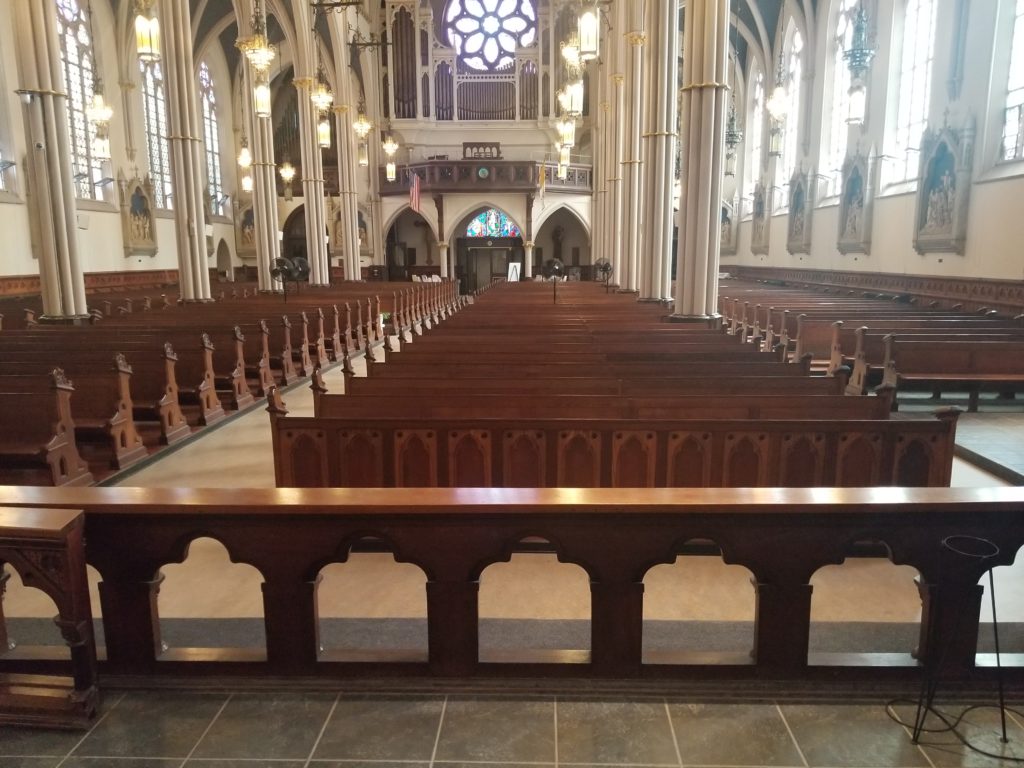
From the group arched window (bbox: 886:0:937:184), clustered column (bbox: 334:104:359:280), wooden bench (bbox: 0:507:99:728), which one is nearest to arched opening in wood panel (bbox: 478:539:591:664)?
wooden bench (bbox: 0:507:99:728)

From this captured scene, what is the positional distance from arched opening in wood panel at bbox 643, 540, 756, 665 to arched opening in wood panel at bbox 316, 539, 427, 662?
1188mm

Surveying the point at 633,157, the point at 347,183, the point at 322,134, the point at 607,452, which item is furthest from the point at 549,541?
the point at 347,183

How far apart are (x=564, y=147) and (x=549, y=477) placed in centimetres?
2335

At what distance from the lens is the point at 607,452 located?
4.65 meters

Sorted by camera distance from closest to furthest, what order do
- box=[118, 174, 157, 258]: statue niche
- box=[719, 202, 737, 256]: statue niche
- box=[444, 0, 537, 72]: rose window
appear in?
box=[118, 174, 157, 258]: statue niche < box=[719, 202, 737, 256]: statue niche < box=[444, 0, 537, 72]: rose window

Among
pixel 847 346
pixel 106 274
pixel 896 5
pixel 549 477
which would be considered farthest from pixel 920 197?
pixel 106 274

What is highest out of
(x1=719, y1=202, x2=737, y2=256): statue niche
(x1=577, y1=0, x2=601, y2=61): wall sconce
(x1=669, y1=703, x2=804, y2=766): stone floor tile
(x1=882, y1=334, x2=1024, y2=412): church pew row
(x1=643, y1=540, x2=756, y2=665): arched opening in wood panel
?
(x1=577, y1=0, x2=601, y2=61): wall sconce

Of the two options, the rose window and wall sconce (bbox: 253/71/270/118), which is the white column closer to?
the rose window

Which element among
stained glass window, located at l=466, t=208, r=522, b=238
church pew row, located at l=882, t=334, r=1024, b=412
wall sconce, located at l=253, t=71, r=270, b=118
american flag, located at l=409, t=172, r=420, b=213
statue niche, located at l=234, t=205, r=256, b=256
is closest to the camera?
church pew row, located at l=882, t=334, r=1024, b=412

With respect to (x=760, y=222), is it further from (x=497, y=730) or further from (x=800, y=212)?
(x=497, y=730)

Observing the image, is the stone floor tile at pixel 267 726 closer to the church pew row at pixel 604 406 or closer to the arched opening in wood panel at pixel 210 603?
the arched opening in wood panel at pixel 210 603

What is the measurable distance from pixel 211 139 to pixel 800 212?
25587 millimetres

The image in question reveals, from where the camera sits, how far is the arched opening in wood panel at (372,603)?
3.39 m

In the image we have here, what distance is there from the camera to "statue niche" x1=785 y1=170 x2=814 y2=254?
920 inches
